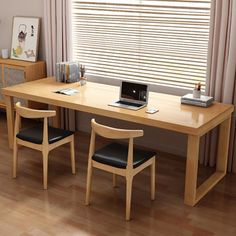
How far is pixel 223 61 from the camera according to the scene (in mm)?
3727

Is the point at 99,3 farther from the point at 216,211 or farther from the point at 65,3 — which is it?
the point at 216,211

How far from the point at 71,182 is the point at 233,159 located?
145 centimetres

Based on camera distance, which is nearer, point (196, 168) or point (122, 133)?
point (122, 133)

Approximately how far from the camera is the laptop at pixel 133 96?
3680 millimetres

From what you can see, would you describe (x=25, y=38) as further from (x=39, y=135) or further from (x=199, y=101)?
(x=199, y=101)

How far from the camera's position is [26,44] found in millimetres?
5094

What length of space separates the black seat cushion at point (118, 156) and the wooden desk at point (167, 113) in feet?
0.83

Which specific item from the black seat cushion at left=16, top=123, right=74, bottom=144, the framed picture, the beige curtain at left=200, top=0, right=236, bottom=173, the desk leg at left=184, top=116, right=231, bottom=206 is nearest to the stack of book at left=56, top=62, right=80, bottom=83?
the framed picture

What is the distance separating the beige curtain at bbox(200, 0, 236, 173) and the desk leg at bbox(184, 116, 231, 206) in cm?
13

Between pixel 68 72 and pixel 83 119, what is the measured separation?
27.9 inches

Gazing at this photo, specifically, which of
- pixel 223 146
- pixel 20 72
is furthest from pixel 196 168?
pixel 20 72

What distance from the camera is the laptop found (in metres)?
3.68

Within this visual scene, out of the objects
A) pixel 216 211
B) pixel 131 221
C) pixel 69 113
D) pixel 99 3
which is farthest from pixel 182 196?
pixel 99 3

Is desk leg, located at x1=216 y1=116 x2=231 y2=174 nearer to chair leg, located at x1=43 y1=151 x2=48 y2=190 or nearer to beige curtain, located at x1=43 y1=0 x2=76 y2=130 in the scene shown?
chair leg, located at x1=43 y1=151 x2=48 y2=190
